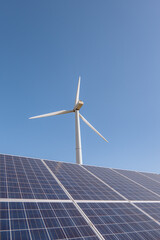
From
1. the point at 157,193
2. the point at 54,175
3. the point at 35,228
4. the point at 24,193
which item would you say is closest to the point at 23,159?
the point at 54,175

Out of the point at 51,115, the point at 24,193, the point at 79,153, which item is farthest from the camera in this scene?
the point at 51,115

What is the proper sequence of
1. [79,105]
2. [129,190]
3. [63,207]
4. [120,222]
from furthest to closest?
[79,105], [129,190], [120,222], [63,207]

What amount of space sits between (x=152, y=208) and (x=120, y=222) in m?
6.64

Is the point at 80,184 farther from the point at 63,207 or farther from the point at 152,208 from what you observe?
the point at 152,208

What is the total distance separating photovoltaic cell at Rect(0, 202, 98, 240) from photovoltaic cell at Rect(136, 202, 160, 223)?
321 inches

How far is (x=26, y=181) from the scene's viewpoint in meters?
17.9

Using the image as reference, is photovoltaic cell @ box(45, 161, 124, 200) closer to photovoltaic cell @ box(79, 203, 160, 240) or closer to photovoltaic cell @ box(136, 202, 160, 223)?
photovoltaic cell @ box(79, 203, 160, 240)

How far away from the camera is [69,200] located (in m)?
16.5

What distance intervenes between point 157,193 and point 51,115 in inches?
1102

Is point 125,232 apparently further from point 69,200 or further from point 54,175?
point 54,175

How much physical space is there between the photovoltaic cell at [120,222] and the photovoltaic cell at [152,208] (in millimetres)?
1177

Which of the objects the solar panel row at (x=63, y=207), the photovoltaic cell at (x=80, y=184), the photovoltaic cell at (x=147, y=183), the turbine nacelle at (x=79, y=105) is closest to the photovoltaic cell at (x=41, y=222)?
the solar panel row at (x=63, y=207)

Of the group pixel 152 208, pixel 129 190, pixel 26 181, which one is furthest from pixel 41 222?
pixel 129 190

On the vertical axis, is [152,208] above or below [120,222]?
below
